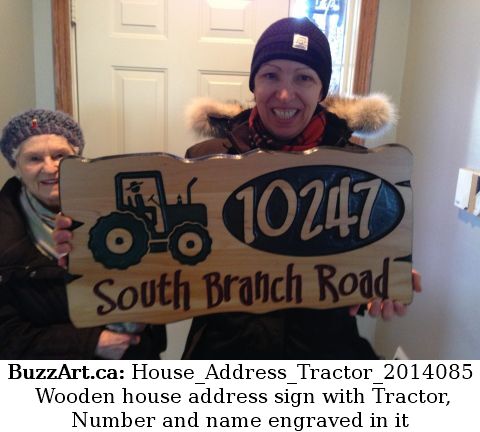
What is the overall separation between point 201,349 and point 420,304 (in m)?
0.82

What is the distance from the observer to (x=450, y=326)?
1107 millimetres

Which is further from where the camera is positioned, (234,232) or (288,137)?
(288,137)

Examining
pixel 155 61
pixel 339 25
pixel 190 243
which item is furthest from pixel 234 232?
pixel 339 25

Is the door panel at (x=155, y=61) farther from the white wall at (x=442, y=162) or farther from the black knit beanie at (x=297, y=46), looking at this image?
the black knit beanie at (x=297, y=46)

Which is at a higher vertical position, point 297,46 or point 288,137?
point 297,46

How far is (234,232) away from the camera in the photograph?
620 millimetres

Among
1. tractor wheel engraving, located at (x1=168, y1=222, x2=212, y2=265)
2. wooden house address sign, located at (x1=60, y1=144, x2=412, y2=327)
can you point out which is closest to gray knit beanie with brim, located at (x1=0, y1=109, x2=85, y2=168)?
wooden house address sign, located at (x1=60, y1=144, x2=412, y2=327)

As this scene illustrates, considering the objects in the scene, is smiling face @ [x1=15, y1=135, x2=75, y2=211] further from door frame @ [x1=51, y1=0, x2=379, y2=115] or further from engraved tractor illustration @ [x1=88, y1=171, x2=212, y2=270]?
door frame @ [x1=51, y1=0, x2=379, y2=115]

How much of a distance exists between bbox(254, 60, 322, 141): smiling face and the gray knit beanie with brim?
364mm

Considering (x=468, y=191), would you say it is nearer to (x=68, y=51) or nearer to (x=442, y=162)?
(x=442, y=162)

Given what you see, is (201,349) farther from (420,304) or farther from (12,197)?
(420,304)

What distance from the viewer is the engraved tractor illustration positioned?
0.59m

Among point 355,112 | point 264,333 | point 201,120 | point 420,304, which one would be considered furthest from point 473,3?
point 264,333

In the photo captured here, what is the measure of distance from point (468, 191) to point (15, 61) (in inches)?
51.9
